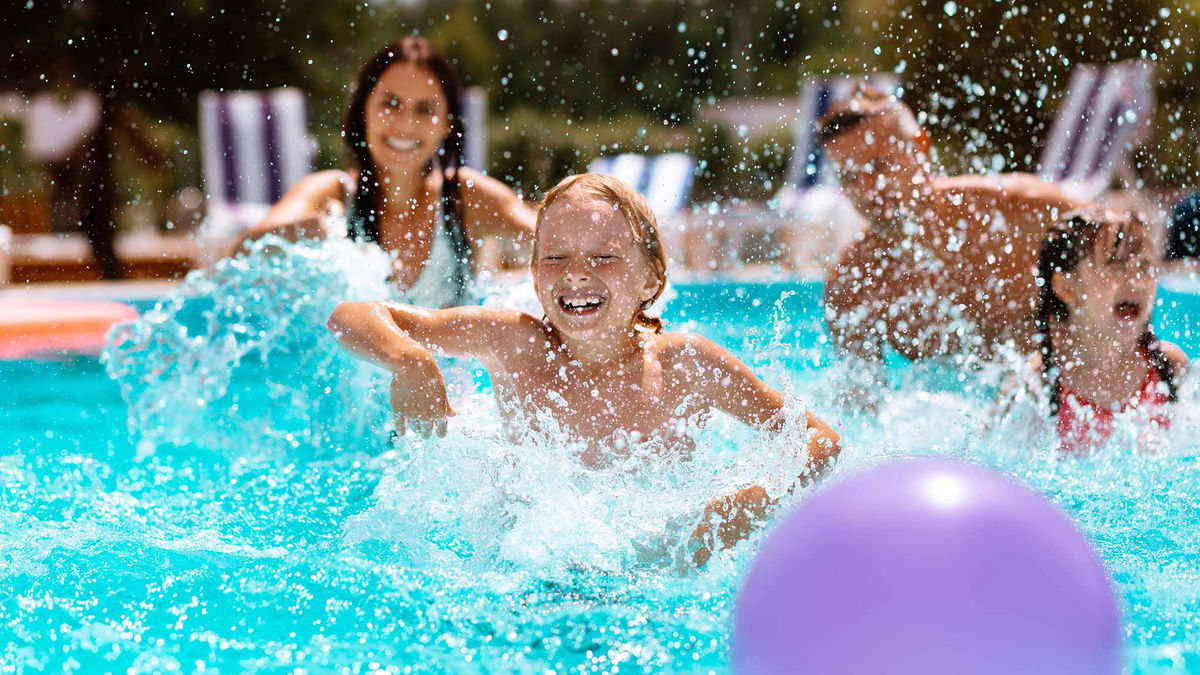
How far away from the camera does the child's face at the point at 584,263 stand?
307 centimetres

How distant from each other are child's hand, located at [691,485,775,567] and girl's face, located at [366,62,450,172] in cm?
205

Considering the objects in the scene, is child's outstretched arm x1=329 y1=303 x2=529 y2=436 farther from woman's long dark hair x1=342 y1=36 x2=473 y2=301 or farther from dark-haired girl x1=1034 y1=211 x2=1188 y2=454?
dark-haired girl x1=1034 y1=211 x2=1188 y2=454

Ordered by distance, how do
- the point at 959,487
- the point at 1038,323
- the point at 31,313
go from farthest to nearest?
the point at 31,313 < the point at 1038,323 < the point at 959,487

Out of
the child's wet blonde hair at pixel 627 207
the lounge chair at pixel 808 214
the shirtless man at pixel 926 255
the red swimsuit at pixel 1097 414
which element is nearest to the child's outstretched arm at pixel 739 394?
the child's wet blonde hair at pixel 627 207

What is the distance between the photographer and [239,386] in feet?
17.2

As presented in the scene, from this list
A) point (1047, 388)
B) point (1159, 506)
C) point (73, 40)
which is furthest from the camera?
point (73, 40)

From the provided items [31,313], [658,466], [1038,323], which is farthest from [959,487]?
[31,313]

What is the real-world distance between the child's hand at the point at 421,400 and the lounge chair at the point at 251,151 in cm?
775

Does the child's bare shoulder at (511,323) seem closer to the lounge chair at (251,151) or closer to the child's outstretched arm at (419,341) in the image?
the child's outstretched arm at (419,341)

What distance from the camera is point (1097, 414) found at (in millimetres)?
3902

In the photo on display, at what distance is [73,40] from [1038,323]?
423 inches

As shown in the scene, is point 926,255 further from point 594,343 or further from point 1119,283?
point 594,343

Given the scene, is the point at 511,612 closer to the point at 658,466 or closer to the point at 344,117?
the point at 658,466

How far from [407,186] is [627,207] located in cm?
150
